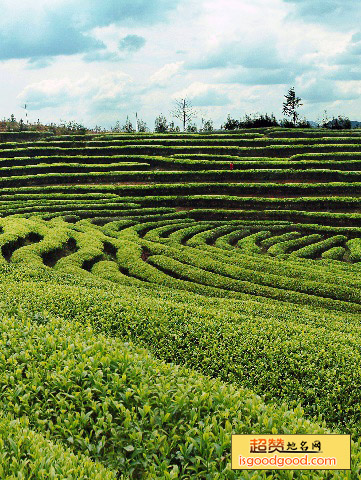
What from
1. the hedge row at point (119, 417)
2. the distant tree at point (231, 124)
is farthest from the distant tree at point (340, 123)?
the hedge row at point (119, 417)

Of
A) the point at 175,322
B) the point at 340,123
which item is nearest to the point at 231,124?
the point at 340,123

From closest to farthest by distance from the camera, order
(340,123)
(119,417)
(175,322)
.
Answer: (119,417) < (175,322) < (340,123)

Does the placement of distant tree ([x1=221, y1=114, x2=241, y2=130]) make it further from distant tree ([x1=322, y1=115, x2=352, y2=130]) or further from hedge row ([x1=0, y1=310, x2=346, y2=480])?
hedge row ([x1=0, y1=310, x2=346, y2=480])

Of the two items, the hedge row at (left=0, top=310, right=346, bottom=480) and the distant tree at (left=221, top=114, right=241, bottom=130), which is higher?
the distant tree at (left=221, top=114, right=241, bottom=130)

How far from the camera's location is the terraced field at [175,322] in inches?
189

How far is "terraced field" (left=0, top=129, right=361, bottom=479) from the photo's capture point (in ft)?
15.8

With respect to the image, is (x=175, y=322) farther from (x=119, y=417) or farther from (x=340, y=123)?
(x=340, y=123)

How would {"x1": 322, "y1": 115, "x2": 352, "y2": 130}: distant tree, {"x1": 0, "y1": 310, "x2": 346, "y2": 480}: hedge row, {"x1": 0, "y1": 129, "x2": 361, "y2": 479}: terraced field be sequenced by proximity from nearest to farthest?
{"x1": 0, "y1": 310, "x2": 346, "y2": 480}: hedge row
{"x1": 0, "y1": 129, "x2": 361, "y2": 479}: terraced field
{"x1": 322, "y1": 115, "x2": 352, "y2": 130}: distant tree

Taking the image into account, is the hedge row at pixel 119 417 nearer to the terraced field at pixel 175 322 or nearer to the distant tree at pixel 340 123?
the terraced field at pixel 175 322

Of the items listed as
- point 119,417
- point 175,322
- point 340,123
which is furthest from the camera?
point 340,123

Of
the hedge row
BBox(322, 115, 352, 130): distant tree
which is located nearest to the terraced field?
the hedge row

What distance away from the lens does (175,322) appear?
330 inches

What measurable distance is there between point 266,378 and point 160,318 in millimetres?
2448

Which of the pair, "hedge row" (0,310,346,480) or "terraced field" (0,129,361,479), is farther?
"terraced field" (0,129,361,479)
